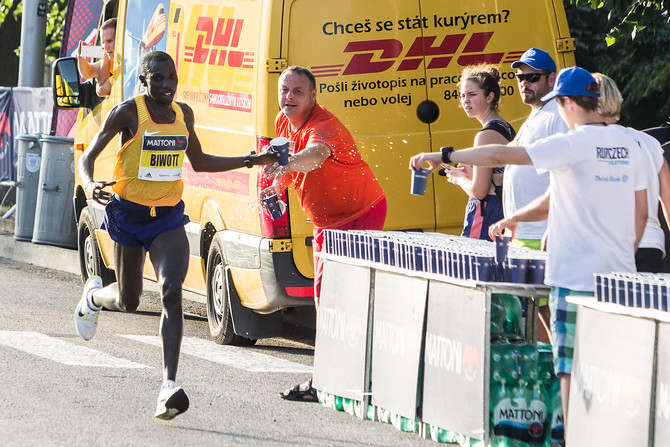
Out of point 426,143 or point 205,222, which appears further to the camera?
point 205,222

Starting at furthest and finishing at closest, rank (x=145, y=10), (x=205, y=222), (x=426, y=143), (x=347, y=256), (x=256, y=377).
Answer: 1. (x=145, y=10)
2. (x=205, y=222)
3. (x=426, y=143)
4. (x=256, y=377)
5. (x=347, y=256)

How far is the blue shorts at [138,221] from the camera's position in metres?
7.13

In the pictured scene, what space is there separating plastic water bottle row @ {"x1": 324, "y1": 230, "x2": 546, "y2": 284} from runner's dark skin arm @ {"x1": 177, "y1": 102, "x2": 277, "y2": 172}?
54 centimetres

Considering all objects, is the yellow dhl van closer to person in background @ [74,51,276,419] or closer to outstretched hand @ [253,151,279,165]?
outstretched hand @ [253,151,279,165]

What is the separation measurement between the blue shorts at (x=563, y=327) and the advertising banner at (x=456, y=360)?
0.32 meters

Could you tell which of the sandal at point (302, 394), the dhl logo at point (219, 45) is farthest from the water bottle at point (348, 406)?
the dhl logo at point (219, 45)

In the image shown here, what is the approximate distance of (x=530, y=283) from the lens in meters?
6.25

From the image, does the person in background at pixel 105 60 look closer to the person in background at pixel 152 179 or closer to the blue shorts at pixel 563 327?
the person in background at pixel 152 179

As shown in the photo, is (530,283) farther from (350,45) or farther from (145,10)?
(145,10)

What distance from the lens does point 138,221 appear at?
716 centimetres

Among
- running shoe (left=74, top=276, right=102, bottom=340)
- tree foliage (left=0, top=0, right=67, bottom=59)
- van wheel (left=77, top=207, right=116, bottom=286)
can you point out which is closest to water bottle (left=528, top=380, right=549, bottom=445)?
running shoe (left=74, top=276, right=102, bottom=340)

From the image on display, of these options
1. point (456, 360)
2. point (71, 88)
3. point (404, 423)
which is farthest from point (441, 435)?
point (71, 88)

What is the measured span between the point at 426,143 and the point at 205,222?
186cm

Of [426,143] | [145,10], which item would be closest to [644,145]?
[426,143]
